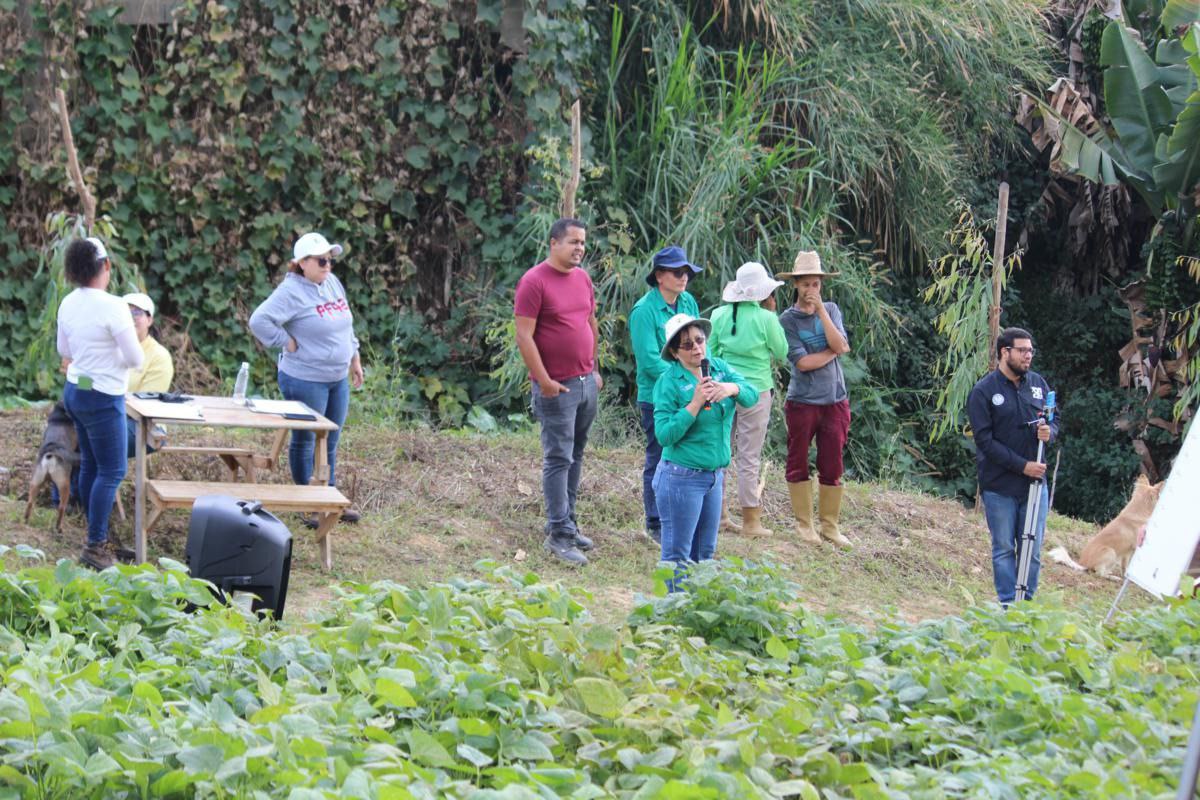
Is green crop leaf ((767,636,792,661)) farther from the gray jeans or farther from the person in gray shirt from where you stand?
the person in gray shirt

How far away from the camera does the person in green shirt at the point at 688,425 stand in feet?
21.6

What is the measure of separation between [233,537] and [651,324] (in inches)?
123

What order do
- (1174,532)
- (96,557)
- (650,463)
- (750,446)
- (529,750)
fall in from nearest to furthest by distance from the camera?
(529,750)
(1174,532)
(96,557)
(650,463)
(750,446)

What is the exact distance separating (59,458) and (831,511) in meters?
4.90

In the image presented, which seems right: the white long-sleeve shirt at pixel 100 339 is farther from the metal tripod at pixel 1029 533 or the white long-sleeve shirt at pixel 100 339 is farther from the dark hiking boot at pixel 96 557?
the metal tripod at pixel 1029 533

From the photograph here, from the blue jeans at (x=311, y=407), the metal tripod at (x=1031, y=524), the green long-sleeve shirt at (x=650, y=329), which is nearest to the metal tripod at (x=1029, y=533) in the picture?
the metal tripod at (x=1031, y=524)

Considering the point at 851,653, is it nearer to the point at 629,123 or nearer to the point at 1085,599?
the point at 1085,599

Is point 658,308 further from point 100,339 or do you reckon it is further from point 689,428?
point 100,339

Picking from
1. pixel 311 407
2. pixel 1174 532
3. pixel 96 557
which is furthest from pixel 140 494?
pixel 1174 532

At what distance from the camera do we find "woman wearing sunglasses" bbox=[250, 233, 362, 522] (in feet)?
26.3

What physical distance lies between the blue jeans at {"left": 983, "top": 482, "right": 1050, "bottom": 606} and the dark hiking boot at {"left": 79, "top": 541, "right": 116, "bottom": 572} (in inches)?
187

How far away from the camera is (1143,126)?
12.9 m

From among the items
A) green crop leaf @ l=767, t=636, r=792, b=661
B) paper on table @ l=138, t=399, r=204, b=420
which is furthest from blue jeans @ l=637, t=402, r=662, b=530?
green crop leaf @ l=767, t=636, r=792, b=661

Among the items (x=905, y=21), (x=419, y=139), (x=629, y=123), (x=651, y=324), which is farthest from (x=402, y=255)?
(x=905, y=21)
